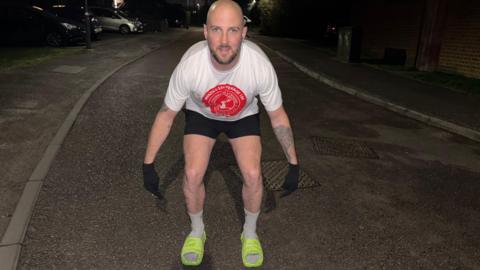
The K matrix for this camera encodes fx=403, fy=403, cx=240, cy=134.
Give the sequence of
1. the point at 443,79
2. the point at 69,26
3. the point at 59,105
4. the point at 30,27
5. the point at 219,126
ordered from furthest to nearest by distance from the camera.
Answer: the point at 69,26 < the point at 30,27 < the point at 443,79 < the point at 59,105 < the point at 219,126

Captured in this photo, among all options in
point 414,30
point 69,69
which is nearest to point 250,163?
point 69,69

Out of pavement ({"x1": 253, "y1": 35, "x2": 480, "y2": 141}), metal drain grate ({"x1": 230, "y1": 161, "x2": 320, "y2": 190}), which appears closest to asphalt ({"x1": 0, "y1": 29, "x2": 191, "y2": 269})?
metal drain grate ({"x1": 230, "y1": 161, "x2": 320, "y2": 190})

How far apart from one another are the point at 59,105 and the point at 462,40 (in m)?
11.6

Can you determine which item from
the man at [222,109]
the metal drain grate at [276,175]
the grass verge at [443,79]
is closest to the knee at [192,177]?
the man at [222,109]

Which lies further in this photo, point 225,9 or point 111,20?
point 111,20

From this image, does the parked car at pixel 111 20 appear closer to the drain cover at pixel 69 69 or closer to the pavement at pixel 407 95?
the pavement at pixel 407 95

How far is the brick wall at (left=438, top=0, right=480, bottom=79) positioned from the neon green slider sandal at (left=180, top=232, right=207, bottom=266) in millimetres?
11731

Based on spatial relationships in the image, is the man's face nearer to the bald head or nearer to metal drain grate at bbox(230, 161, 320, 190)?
the bald head

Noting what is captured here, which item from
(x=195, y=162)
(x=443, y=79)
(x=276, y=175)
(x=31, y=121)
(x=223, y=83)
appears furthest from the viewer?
(x=443, y=79)

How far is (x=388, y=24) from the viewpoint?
17.0m

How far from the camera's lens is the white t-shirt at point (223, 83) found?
271cm

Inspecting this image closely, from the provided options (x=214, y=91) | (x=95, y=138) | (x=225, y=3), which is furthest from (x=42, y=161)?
(x=225, y=3)

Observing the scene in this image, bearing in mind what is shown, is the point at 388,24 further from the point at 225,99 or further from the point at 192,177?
the point at 192,177

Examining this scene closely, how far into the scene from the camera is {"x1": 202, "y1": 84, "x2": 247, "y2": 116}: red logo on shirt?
273cm
